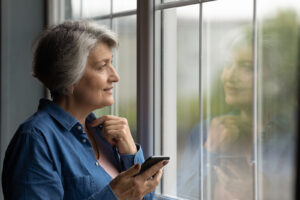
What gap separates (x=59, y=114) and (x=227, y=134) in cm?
77

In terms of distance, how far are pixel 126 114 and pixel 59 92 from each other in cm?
84

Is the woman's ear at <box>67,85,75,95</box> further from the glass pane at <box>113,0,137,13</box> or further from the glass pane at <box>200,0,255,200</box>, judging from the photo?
the glass pane at <box>113,0,137,13</box>

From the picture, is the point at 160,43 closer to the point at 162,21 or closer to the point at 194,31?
the point at 162,21

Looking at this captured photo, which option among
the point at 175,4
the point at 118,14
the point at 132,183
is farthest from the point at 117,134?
the point at 118,14

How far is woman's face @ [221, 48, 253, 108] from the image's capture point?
1.60 m

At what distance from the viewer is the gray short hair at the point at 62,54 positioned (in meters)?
1.42

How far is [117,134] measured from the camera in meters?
1.62

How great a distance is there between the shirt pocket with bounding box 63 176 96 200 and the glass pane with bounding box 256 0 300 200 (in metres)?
0.74

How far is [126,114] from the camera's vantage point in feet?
7.48

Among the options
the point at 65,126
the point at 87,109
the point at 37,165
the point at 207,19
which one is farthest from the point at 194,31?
the point at 37,165

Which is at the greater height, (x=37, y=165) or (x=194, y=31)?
(x=194, y=31)

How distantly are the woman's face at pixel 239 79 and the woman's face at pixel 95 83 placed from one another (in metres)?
0.56

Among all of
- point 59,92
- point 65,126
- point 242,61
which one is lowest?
point 65,126

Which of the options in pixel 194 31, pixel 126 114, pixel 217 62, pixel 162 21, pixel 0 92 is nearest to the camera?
pixel 217 62
